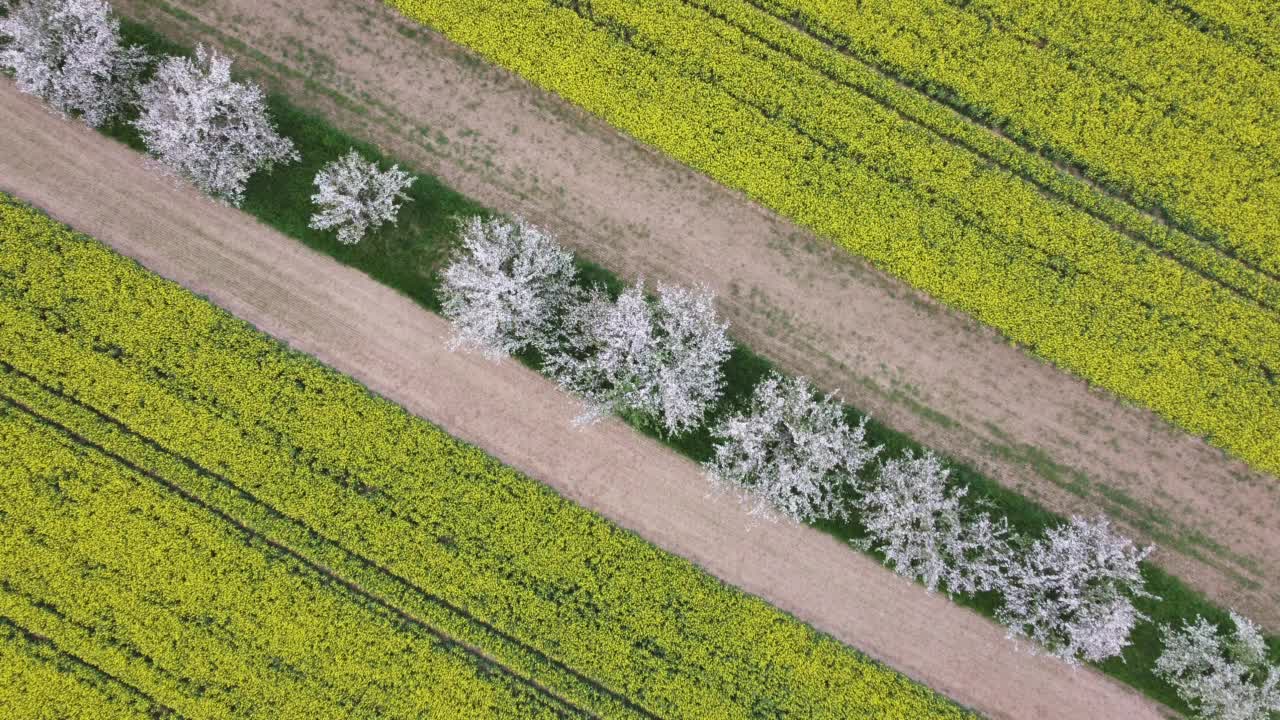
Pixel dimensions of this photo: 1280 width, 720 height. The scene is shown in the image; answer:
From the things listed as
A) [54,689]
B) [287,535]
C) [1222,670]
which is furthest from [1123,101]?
[54,689]

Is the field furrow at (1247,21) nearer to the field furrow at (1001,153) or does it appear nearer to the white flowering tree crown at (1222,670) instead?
the field furrow at (1001,153)

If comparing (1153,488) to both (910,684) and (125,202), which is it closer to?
(910,684)

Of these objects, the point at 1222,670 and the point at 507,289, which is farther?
the point at 1222,670

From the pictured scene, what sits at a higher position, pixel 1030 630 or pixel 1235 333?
pixel 1235 333

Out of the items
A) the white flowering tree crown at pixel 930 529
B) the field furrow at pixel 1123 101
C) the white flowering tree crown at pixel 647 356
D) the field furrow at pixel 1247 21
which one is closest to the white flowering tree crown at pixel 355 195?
the white flowering tree crown at pixel 647 356

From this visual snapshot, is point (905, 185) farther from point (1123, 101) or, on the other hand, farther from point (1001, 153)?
point (1123, 101)

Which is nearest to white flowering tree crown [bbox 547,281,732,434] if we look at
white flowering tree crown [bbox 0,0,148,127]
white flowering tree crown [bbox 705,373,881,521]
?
white flowering tree crown [bbox 705,373,881,521]

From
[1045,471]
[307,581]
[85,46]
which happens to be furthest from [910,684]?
[85,46]
